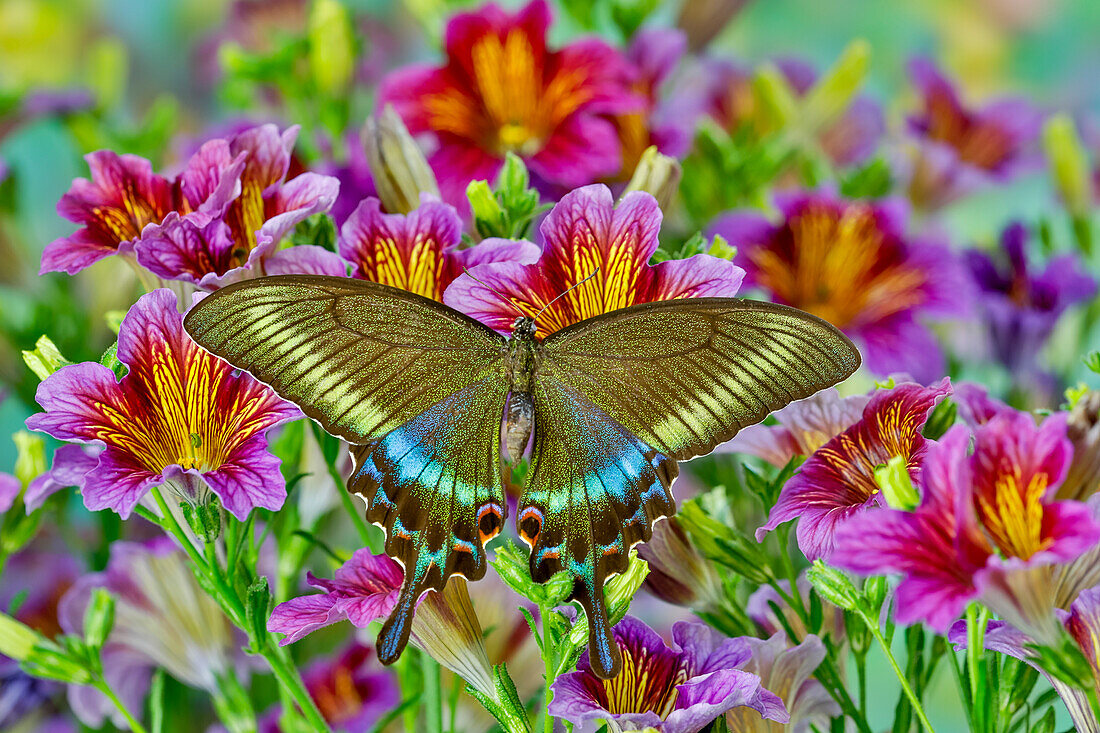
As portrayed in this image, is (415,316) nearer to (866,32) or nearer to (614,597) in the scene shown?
(614,597)

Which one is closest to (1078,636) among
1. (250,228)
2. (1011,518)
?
(1011,518)

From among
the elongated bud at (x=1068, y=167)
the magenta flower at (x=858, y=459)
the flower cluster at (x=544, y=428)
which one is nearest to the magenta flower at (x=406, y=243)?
the flower cluster at (x=544, y=428)

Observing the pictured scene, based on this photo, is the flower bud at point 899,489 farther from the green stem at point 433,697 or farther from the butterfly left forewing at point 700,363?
the green stem at point 433,697

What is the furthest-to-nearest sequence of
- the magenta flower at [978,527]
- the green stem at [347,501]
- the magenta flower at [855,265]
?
1. the magenta flower at [855,265]
2. the green stem at [347,501]
3. the magenta flower at [978,527]

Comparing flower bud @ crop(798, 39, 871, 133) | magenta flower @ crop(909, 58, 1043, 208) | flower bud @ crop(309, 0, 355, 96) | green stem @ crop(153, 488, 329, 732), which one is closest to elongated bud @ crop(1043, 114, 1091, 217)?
magenta flower @ crop(909, 58, 1043, 208)

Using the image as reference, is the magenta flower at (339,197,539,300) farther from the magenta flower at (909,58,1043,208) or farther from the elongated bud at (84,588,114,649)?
the magenta flower at (909,58,1043,208)

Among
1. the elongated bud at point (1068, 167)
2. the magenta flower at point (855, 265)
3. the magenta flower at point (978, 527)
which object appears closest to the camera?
the magenta flower at point (978, 527)
